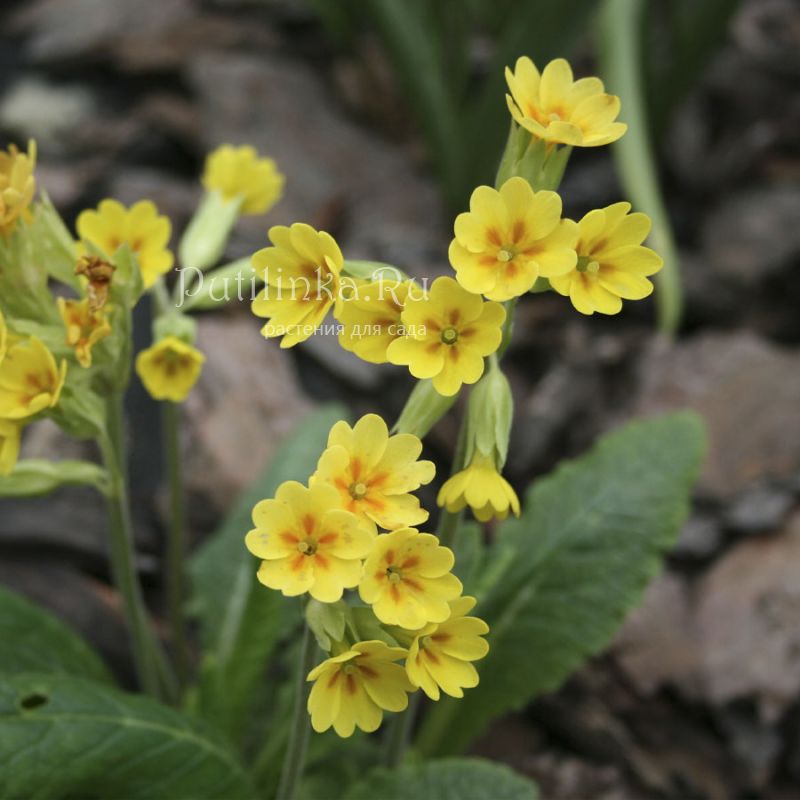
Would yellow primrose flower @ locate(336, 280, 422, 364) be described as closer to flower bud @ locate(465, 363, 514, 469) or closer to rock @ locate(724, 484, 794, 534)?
flower bud @ locate(465, 363, 514, 469)

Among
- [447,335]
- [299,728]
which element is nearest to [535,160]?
[447,335]

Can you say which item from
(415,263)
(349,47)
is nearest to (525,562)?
(415,263)

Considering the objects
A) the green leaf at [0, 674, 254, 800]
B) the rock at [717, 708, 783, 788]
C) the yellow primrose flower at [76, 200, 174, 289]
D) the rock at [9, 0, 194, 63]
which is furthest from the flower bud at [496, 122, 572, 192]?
the rock at [9, 0, 194, 63]

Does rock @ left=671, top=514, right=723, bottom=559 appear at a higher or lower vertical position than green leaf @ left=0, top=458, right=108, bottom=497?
higher

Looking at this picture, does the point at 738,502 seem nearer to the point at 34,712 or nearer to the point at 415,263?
the point at 415,263

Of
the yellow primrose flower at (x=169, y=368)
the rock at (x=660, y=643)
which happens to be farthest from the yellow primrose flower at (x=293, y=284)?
the rock at (x=660, y=643)

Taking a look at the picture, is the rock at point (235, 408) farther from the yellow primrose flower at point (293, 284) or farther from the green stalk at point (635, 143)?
the yellow primrose flower at point (293, 284)
